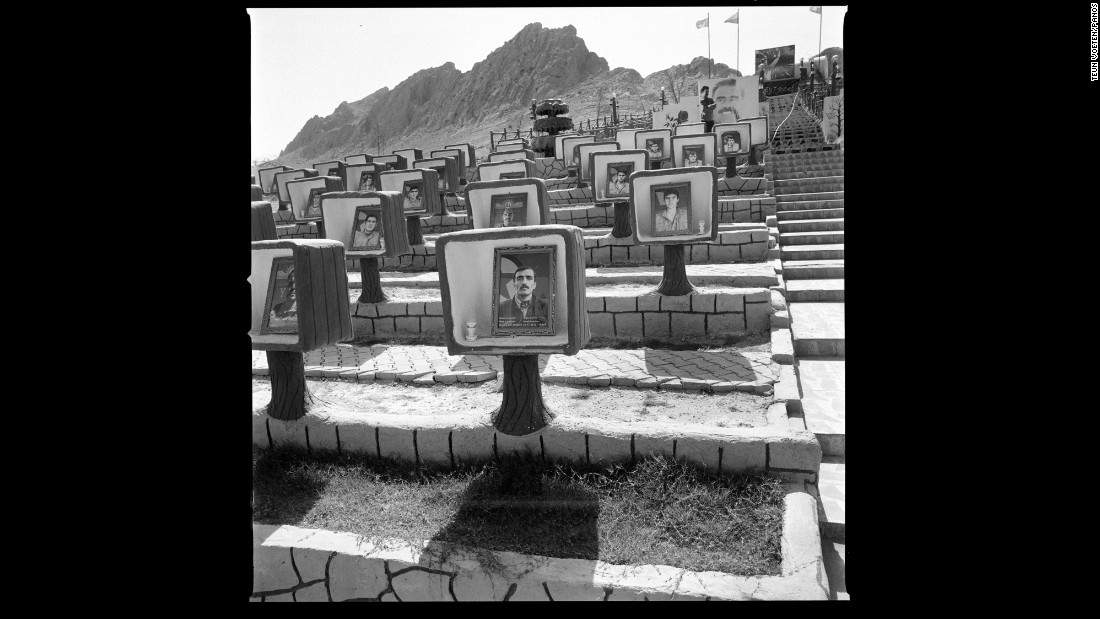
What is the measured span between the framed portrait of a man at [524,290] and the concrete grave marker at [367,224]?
3153 millimetres

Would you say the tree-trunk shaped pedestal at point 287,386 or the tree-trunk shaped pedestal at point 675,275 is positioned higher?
the tree-trunk shaped pedestal at point 675,275

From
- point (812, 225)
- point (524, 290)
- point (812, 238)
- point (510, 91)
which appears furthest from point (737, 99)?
point (510, 91)

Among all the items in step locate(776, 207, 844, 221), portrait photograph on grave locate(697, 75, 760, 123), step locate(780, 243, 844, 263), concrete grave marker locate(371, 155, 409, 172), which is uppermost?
portrait photograph on grave locate(697, 75, 760, 123)

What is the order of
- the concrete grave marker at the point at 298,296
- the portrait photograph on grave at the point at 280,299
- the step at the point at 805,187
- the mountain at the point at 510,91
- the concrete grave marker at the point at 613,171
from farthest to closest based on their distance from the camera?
the mountain at the point at 510,91 → the step at the point at 805,187 → the concrete grave marker at the point at 613,171 → the portrait photograph on grave at the point at 280,299 → the concrete grave marker at the point at 298,296

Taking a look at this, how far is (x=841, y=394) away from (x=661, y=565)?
2623mm

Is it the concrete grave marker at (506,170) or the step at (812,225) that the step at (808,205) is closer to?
the step at (812,225)

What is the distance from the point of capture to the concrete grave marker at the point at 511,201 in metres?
6.40

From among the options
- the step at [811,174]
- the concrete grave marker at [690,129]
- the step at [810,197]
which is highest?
the concrete grave marker at [690,129]

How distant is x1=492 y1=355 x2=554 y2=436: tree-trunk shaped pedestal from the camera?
140 inches

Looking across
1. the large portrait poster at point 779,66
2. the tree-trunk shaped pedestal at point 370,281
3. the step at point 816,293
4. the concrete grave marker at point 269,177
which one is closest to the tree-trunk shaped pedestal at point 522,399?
the tree-trunk shaped pedestal at point 370,281

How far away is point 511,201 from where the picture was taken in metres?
6.46

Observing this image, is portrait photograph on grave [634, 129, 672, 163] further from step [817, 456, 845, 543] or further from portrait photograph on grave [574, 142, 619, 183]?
step [817, 456, 845, 543]

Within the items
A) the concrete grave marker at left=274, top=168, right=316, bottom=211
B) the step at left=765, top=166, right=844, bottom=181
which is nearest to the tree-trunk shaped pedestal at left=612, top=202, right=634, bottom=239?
the step at left=765, top=166, right=844, bottom=181

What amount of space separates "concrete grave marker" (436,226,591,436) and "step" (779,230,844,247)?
644 centimetres
